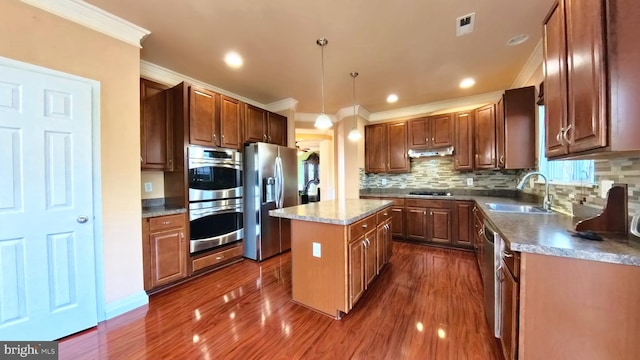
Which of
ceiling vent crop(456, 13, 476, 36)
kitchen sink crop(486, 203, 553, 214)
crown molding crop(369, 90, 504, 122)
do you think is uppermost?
ceiling vent crop(456, 13, 476, 36)

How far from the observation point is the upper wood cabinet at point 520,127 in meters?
2.78

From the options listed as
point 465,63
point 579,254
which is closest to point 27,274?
point 579,254

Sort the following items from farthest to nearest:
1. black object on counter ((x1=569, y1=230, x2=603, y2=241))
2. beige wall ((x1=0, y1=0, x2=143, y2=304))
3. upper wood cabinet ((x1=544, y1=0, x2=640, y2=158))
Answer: beige wall ((x1=0, y1=0, x2=143, y2=304)) < black object on counter ((x1=569, y1=230, x2=603, y2=241)) < upper wood cabinet ((x1=544, y1=0, x2=640, y2=158))

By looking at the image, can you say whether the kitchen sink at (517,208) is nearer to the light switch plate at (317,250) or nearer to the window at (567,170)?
the window at (567,170)

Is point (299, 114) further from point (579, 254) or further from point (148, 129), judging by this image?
point (579, 254)

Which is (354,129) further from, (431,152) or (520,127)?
(520,127)

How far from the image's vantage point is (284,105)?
4359mm

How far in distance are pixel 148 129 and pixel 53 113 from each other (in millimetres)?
976

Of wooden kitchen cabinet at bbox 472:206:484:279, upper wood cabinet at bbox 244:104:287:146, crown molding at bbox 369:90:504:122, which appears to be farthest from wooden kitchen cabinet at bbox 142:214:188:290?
crown molding at bbox 369:90:504:122

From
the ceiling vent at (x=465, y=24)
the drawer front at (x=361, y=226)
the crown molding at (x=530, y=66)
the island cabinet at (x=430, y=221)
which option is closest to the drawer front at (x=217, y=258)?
the drawer front at (x=361, y=226)

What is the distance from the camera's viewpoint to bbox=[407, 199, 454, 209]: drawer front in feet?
12.7

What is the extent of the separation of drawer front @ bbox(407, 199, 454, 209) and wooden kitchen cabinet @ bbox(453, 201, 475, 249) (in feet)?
0.32

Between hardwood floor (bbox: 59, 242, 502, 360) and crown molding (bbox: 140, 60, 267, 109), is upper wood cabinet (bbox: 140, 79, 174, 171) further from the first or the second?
hardwood floor (bbox: 59, 242, 502, 360)

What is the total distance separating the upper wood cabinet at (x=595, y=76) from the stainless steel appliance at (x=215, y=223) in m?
3.32
